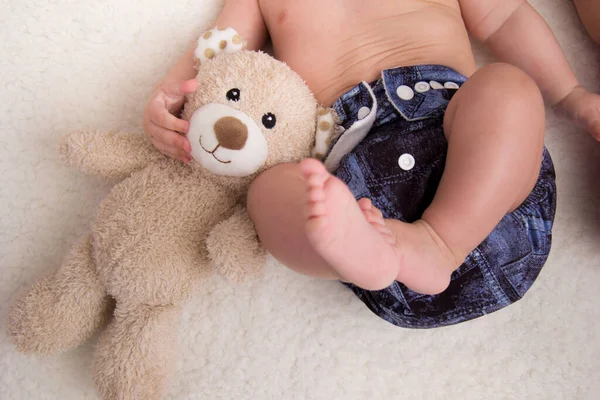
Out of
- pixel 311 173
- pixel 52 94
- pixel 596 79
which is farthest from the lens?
pixel 596 79

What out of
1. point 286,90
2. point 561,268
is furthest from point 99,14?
point 561,268

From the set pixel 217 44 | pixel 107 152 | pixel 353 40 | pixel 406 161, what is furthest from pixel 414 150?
pixel 107 152

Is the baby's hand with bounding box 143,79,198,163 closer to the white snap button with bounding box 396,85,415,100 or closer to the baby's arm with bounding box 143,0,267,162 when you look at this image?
the baby's arm with bounding box 143,0,267,162

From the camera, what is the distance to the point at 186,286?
721mm

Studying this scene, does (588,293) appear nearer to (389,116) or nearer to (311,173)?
(389,116)

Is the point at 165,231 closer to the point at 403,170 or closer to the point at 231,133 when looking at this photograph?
the point at 231,133

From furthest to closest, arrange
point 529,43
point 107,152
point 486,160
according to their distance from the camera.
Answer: point 529,43 → point 107,152 → point 486,160

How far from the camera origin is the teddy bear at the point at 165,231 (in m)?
0.69

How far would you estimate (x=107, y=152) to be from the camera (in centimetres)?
75

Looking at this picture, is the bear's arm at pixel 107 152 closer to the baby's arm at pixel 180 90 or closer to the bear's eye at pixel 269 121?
the baby's arm at pixel 180 90

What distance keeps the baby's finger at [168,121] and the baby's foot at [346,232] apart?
28cm

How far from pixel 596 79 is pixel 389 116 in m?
0.50

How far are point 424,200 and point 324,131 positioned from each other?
0.59ft

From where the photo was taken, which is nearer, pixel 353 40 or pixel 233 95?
pixel 233 95
